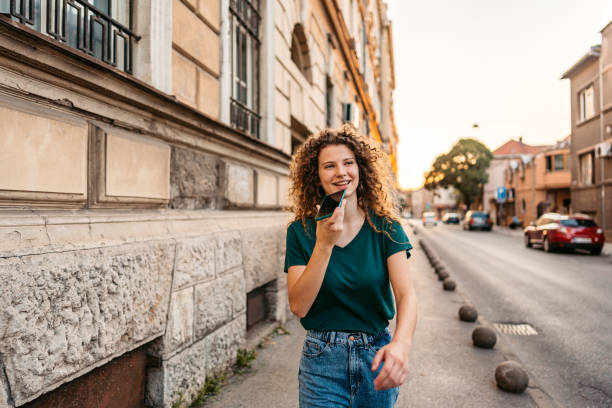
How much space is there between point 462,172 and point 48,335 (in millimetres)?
53104

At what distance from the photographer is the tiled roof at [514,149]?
58.7 m

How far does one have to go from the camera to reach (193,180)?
3.90 meters

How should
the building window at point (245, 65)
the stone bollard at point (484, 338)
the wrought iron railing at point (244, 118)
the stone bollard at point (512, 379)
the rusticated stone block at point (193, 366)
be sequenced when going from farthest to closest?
1. the building window at point (245, 65)
2. the wrought iron railing at point (244, 118)
3. the stone bollard at point (484, 338)
4. the stone bollard at point (512, 379)
5. the rusticated stone block at point (193, 366)

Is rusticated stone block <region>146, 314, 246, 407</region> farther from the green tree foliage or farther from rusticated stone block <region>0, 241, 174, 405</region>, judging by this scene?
the green tree foliage

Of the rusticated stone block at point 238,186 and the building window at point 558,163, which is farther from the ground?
the building window at point 558,163

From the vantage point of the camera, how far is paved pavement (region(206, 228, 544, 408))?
11.8 feet

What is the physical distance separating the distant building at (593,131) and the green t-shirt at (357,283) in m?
23.8

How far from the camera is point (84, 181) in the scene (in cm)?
255

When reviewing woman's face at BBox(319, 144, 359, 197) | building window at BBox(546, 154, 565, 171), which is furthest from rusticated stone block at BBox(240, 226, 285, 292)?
building window at BBox(546, 154, 565, 171)

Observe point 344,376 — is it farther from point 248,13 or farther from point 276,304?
point 248,13

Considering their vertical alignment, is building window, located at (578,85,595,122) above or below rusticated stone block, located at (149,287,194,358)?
above

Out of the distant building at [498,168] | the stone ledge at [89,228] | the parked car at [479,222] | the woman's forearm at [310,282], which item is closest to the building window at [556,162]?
the parked car at [479,222]

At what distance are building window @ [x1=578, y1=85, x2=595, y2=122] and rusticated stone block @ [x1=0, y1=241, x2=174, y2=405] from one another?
27.0 m

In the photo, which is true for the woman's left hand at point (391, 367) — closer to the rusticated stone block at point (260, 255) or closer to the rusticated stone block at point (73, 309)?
the rusticated stone block at point (73, 309)
